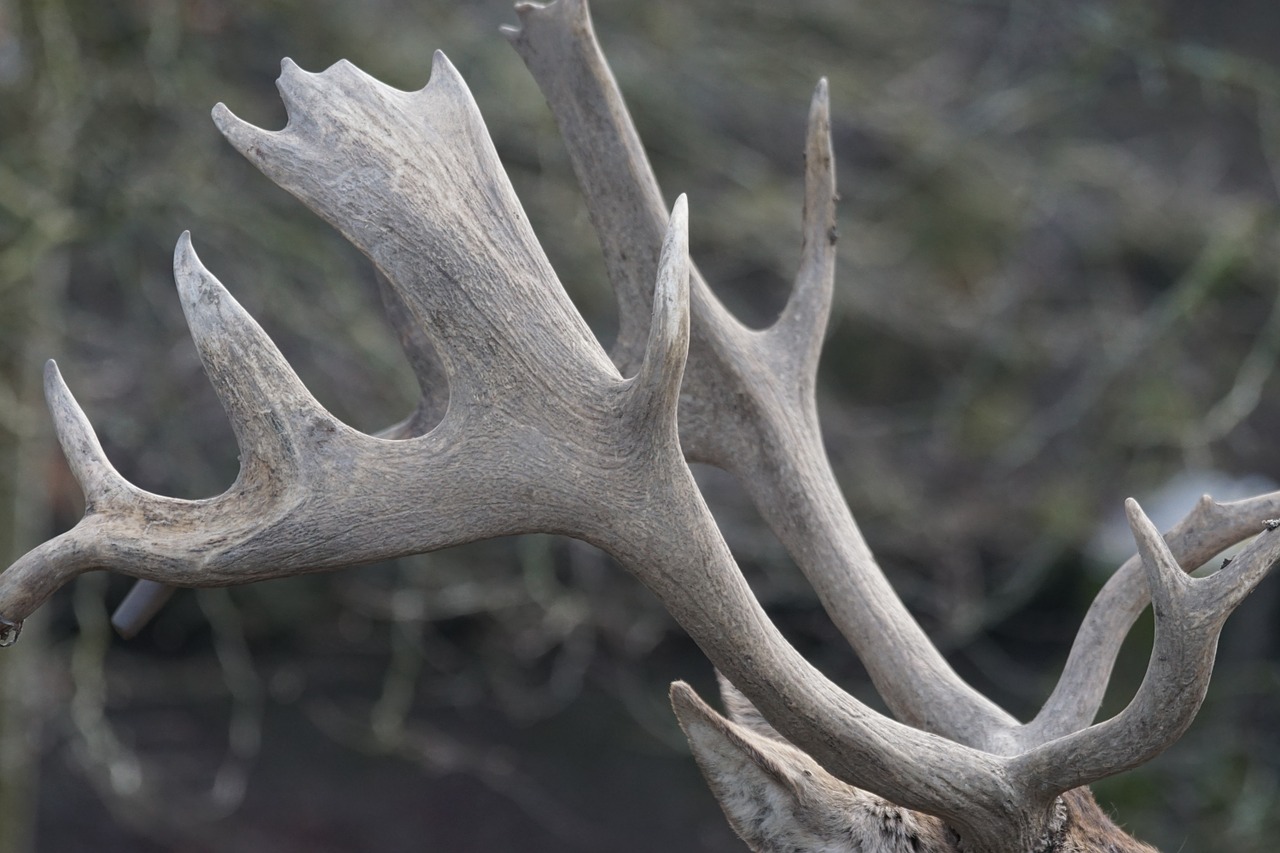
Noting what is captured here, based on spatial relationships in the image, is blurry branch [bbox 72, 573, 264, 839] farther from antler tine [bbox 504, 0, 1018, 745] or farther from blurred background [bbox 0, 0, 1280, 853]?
antler tine [bbox 504, 0, 1018, 745]

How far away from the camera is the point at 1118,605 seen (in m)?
2.11

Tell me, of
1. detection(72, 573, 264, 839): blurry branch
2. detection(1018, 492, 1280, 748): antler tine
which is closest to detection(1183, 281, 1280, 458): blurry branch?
detection(1018, 492, 1280, 748): antler tine

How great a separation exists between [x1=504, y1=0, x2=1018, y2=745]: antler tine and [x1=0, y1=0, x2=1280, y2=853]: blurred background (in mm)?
2068

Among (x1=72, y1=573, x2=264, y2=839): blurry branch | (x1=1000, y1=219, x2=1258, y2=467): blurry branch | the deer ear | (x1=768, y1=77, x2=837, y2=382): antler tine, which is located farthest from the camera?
(x1=1000, y1=219, x2=1258, y2=467): blurry branch

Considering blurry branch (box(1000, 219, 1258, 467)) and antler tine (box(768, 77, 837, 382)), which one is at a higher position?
blurry branch (box(1000, 219, 1258, 467))

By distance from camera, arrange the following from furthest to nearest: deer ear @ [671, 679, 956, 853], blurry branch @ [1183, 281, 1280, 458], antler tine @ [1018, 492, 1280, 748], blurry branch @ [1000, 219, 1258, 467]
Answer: blurry branch @ [1000, 219, 1258, 467], blurry branch @ [1183, 281, 1280, 458], antler tine @ [1018, 492, 1280, 748], deer ear @ [671, 679, 956, 853]

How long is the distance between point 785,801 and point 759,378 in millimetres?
781

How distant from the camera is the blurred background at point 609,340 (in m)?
4.25

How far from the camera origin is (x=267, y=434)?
1.61 m

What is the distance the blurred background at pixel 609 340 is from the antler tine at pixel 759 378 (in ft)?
6.78

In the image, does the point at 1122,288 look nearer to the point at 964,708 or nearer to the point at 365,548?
the point at 964,708

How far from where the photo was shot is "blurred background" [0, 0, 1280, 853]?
4.25 meters

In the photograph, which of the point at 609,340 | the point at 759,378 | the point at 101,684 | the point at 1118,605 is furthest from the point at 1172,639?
the point at 101,684

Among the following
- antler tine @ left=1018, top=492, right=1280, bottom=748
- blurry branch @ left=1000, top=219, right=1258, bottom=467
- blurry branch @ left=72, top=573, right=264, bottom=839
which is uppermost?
blurry branch @ left=1000, top=219, right=1258, bottom=467
